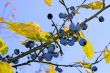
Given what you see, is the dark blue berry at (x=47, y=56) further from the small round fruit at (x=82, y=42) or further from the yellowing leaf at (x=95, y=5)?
the yellowing leaf at (x=95, y=5)

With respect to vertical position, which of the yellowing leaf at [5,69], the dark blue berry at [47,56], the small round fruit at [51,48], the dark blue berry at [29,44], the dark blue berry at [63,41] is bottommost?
the yellowing leaf at [5,69]

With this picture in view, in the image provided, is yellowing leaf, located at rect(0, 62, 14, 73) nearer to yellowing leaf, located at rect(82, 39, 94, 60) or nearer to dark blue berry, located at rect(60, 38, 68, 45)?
dark blue berry, located at rect(60, 38, 68, 45)

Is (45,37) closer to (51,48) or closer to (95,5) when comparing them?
(51,48)

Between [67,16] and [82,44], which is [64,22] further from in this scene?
[82,44]

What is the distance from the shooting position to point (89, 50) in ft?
5.58

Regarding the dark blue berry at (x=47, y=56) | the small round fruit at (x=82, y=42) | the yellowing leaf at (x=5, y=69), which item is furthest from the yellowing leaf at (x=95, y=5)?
the yellowing leaf at (x=5, y=69)

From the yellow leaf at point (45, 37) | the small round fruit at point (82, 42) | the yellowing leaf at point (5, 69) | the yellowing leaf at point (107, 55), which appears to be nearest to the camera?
the yellowing leaf at point (5, 69)

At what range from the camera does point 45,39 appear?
1.53 meters

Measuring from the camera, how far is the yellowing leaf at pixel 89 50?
1705 millimetres

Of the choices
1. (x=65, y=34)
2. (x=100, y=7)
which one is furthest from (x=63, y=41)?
(x=100, y=7)

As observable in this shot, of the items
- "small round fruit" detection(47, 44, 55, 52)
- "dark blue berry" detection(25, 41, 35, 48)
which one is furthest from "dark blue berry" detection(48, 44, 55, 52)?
"dark blue berry" detection(25, 41, 35, 48)

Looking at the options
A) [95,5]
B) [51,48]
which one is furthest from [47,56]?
[95,5]

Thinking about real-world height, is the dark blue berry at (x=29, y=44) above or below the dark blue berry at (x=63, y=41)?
above

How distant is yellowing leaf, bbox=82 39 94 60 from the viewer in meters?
1.71
